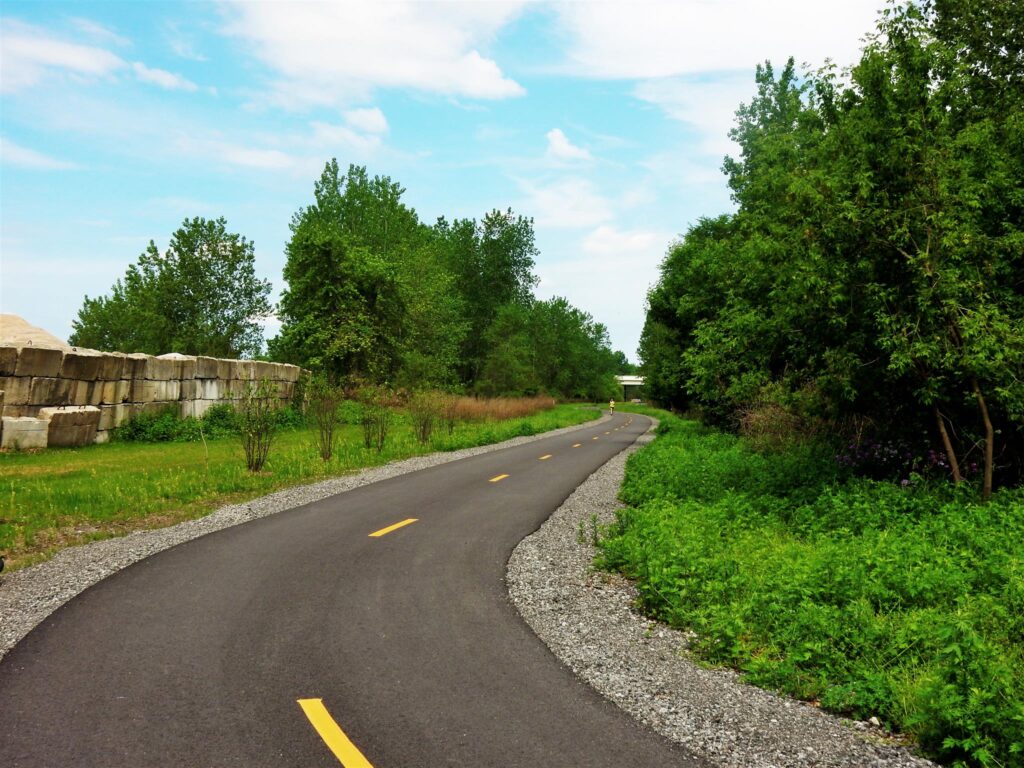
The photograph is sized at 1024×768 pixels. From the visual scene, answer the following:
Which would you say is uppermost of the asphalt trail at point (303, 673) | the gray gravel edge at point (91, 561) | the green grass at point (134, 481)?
the asphalt trail at point (303, 673)

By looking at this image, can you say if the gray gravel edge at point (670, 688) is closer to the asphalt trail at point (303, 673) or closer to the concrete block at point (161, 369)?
the asphalt trail at point (303, 673)

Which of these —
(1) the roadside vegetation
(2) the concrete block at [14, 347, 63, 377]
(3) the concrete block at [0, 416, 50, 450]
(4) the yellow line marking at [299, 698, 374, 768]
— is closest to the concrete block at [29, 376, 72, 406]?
(2) the concrete block at [14, 347, 63, 377]

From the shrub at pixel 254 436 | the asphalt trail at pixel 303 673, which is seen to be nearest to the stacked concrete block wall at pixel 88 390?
the shrub at pixel 254 436

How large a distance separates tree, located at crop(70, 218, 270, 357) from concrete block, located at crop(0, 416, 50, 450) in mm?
38811

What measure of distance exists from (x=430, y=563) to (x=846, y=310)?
766cm

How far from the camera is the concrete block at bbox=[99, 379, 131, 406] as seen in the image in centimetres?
2298

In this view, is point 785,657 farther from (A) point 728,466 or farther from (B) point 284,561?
(A) point 728,466

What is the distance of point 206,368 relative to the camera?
2861 centimetres

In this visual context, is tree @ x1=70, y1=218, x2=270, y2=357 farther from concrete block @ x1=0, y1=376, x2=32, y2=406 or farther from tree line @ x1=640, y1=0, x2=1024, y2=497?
tree line @ x1=640, y1=0, x2=1024, y2=497

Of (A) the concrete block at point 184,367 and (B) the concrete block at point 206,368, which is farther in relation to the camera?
(B) the concrete block at point 206,368

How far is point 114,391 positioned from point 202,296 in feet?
120

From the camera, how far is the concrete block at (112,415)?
2275 cm

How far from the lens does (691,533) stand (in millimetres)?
9195

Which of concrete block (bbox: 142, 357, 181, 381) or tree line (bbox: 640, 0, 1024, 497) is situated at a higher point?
tree line (bbox: 640, 0, 1024, 497)
